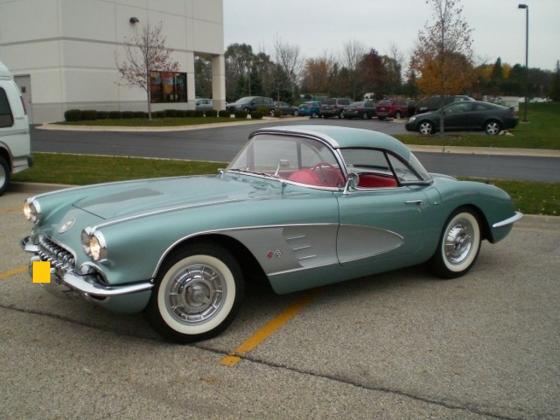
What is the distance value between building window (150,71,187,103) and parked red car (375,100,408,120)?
42.3ft

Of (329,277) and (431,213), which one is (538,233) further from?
(329,277)

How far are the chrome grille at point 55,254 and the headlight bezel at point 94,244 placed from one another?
210mm

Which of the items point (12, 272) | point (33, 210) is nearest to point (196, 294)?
point (33, 210)

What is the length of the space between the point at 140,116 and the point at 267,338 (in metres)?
28.5

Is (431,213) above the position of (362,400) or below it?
above

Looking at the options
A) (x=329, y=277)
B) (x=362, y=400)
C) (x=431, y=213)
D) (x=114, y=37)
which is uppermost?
(x=114, y=37)

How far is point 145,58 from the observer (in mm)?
28172

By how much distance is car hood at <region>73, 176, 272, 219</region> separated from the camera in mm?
3863

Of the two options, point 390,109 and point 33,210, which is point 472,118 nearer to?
point 390,109

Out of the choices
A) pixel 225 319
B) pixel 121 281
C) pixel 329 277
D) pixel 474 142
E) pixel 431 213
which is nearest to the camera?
pixel 121 281

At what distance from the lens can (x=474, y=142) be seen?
1891 centimetres

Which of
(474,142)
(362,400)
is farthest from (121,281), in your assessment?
(474,142)

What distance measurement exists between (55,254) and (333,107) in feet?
124

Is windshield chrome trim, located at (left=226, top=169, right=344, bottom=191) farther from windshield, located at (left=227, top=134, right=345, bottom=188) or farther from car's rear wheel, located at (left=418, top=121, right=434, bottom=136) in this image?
car's rear wheel, located at (left=418, top=121, right=434, bottom=136)
